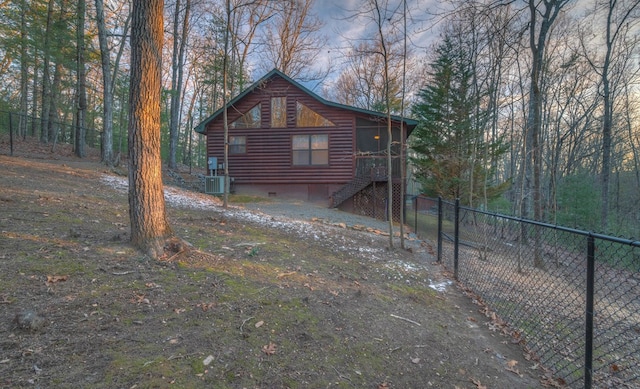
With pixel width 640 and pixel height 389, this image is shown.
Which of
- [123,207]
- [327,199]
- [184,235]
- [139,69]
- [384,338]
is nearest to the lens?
[384,338]

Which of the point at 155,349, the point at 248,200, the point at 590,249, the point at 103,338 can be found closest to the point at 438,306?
the point at 590,249

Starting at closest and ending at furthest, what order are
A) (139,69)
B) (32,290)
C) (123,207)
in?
(32,290), (139,69), (123,207)

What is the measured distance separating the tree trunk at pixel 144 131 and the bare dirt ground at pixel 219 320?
0.31 m

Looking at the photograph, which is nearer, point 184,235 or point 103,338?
point 103,338

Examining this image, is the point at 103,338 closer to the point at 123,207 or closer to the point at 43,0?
the point at 123,207

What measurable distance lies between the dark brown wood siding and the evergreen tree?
13.1 feet

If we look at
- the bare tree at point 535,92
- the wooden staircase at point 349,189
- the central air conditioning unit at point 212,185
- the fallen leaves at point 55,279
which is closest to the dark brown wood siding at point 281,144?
the wooden staircase at point 349,189

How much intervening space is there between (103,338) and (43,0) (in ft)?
63.3

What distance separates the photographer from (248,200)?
13156mm

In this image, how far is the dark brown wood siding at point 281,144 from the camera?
14.1m

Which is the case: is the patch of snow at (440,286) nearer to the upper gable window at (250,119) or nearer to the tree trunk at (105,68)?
the upper gable window at (250,119)

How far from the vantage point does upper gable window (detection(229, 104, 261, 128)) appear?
572 inches

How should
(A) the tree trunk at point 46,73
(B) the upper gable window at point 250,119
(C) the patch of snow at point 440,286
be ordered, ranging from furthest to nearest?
(B) the upper gable window at point 250,119 → (A) the tree trunk at point 46,73 → (C) the patch of snow at point 440,286

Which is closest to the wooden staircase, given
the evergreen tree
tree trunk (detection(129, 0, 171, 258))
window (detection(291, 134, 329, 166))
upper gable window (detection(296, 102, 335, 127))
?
window (detection(291, 134, 329, 166))
